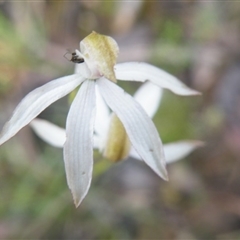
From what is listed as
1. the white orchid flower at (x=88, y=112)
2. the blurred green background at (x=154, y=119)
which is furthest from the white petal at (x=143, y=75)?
the blurred green background at (x=154, y=119)

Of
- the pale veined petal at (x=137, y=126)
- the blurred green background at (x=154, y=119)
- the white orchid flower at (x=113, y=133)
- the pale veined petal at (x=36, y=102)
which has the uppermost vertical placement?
the pale veined petal at (x=36, y=102)

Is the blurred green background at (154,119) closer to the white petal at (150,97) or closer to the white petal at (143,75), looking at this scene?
the white petal at (150,97)

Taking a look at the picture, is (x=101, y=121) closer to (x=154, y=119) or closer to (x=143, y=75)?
(x=143, y=75)

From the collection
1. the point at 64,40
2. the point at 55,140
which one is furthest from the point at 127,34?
the point at 55,140

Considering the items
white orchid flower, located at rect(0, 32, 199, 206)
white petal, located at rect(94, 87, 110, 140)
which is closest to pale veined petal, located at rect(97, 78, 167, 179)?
white orchid flower, located at rect(0, 32, 199, 206)

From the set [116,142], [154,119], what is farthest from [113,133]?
[154,119]

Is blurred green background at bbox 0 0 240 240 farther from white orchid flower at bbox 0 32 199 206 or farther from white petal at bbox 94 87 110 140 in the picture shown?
white orchid flower at bbox 0 32 199 206

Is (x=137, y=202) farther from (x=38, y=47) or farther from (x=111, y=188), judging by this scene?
(x=38, y=47)
